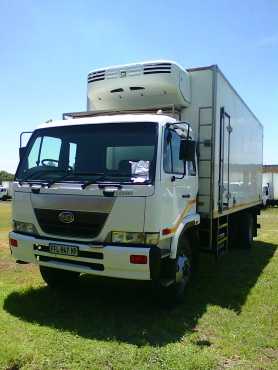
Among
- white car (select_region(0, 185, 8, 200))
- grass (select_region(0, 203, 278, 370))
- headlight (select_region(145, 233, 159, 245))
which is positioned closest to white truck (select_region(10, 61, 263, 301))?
headlight (select_region(145, 233, 159, 245))

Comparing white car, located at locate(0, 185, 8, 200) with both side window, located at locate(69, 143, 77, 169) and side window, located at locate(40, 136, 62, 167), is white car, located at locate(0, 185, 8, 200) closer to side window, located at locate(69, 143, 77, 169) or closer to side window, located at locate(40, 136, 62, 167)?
side window, located at locate(40, 136, 62, 167)

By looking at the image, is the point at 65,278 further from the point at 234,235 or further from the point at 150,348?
the point at 234,235

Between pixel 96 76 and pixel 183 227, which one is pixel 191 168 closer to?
pixel 183 227

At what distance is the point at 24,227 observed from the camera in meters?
6.09

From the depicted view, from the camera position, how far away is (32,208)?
5.93m

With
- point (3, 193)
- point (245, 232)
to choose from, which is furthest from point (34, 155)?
point (3, 193)

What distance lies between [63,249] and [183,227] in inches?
66.2

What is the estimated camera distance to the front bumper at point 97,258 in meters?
5.25

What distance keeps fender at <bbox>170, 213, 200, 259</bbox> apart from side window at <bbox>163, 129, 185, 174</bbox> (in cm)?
73

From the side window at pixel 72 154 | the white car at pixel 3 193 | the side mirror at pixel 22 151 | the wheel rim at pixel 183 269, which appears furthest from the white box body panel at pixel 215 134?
the white car at pixel 3 193

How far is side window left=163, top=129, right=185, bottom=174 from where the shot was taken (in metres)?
5.72

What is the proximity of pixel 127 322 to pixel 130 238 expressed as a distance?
1.10m

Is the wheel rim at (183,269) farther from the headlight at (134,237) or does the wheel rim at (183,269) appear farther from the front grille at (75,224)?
the front grille at (75,224)

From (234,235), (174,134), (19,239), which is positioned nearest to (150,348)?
(19,239)
